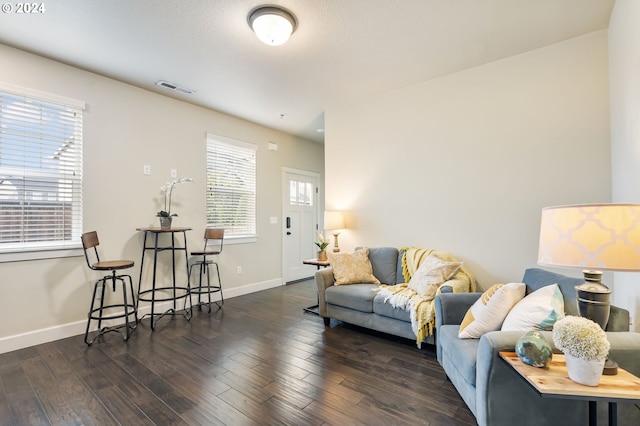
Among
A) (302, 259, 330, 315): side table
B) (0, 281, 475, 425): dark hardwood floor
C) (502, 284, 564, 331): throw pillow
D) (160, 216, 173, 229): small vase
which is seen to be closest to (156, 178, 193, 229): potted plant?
(160, 216, 173, 229): small vase

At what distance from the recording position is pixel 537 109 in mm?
2848

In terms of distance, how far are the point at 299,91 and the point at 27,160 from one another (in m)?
2.91

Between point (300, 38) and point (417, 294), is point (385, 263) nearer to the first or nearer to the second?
point (417, 294)

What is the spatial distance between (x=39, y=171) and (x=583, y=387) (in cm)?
430

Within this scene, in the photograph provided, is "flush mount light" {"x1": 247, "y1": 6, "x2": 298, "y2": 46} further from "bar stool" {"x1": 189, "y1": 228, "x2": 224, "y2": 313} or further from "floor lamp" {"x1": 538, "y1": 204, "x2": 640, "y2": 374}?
"bar stool" {"x1": 189, "y1": 228, "x2": 224, "y2": 313}

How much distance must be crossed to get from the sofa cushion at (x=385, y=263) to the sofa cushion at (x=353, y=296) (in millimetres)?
236


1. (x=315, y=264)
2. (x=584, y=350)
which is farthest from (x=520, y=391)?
(x=315, y=264)

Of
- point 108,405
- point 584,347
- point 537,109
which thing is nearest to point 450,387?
point 584,347

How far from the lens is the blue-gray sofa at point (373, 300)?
9.07ft

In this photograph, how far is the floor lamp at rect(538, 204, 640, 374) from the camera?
3.86ft

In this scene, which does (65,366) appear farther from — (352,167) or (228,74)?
(352,167)

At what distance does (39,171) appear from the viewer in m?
2.91

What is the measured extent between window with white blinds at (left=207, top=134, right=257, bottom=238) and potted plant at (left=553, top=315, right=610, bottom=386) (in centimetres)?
415

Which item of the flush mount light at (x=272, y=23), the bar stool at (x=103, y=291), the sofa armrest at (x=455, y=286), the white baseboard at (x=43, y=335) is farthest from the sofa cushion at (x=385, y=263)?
the white baseboard at (x=43, y=335)
